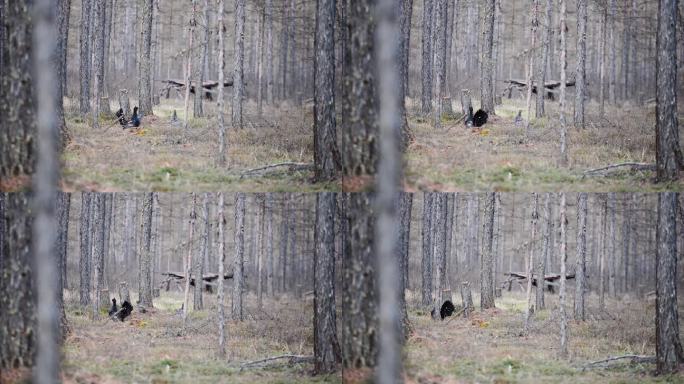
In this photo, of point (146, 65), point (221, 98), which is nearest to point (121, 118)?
point (146, 65)

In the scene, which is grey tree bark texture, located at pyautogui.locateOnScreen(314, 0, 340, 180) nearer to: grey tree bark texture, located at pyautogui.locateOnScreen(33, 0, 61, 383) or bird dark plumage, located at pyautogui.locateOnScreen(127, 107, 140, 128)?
bird dark plumage, located at pyautogui.locateOnScreen(127, 107, 140, 128)

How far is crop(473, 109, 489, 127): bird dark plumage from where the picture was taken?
9188mm

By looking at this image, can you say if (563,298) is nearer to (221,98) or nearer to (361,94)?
(361,94)

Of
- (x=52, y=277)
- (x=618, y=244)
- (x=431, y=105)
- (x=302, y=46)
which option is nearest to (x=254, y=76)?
(x=302, y=46)

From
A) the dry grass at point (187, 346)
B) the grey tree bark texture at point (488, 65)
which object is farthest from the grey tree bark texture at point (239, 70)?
the grey tree bark texture at point (488, 65)

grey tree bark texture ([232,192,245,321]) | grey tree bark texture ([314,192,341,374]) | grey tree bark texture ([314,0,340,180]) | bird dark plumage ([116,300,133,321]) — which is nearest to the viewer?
grey tree bark texture ([314,192,341,374])

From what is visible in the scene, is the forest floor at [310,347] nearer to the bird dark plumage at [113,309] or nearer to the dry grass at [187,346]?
the dry grass at [187,346]

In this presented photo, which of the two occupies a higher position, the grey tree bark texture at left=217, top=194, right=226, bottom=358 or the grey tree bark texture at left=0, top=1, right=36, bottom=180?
the grey tree bark texture at left=0, top=1, right=36, bottom=180

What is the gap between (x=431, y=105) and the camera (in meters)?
9.16

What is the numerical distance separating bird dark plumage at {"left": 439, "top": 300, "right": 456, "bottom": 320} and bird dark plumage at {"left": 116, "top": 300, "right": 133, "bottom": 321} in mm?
3249

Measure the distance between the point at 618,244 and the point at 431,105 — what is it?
8.89 feet

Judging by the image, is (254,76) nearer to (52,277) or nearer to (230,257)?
(230,257)

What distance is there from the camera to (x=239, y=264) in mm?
9477

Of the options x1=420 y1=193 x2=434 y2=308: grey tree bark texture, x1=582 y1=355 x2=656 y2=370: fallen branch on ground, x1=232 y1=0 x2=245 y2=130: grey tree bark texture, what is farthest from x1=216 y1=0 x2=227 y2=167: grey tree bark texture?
x1=582 y1=355 x2=656 y2=370: fallen branch on ground
